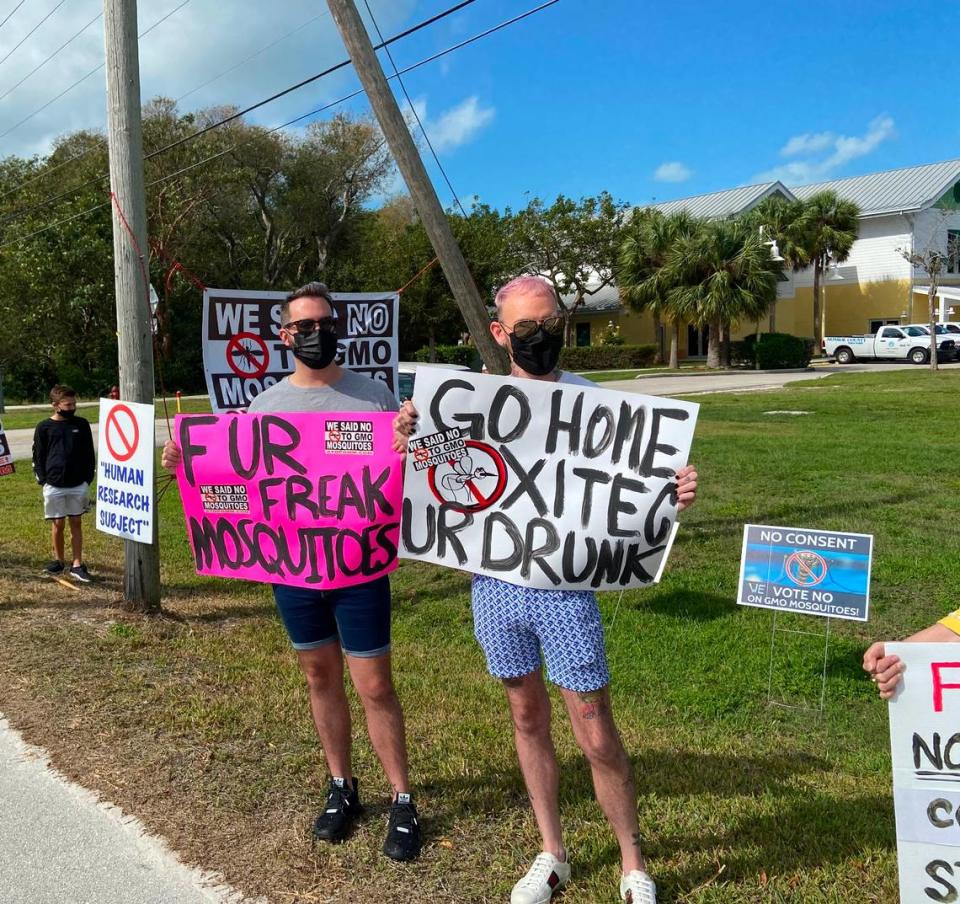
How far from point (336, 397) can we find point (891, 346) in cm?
3859

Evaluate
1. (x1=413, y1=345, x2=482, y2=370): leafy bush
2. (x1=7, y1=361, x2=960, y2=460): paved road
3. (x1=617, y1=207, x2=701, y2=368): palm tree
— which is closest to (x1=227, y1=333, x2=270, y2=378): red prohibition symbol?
(x1=7, y1=361, x2=960, y2=460): paved road

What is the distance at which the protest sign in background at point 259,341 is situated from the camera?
22.9 ft

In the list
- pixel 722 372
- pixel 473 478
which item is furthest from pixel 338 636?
pixel 722 372

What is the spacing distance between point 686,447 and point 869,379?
2814 centimetres

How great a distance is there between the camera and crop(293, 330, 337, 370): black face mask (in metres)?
3.40

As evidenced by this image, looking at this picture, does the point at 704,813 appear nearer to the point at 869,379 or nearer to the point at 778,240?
the point at 869,379

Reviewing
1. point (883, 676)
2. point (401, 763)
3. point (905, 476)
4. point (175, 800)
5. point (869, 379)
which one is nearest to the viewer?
point (883, 676)

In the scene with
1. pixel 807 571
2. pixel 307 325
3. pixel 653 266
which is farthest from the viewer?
pixel 653 266

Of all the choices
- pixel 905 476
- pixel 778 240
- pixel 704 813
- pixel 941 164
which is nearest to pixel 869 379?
pixel 778 240

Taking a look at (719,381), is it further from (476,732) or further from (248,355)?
(476,732)

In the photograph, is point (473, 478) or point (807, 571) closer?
point (473, 478)

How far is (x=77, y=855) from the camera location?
3.43 meters

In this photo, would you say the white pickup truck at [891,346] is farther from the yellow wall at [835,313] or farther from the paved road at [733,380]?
the yellow wall at [835,313]

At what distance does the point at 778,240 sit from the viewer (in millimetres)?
40438
